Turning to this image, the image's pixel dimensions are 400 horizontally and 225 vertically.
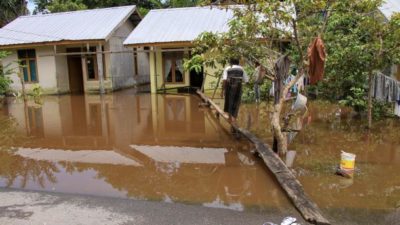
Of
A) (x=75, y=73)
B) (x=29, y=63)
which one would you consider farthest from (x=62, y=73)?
Result: (x=29, y=63)

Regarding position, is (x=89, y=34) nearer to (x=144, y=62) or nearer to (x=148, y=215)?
(x=144, y=62)

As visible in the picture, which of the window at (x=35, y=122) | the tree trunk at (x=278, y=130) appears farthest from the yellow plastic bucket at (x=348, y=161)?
the window at (x=35, y=122)

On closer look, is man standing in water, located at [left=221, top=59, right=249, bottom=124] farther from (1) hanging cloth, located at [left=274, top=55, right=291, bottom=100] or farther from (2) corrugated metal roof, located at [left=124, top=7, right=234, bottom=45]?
(2) corrugated metal roof, located at [left=124, top=7, right=234, bottom=45]

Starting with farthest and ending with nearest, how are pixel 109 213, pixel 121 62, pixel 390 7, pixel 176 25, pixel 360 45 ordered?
1. pixel 121 62
2. pixel 176 25
3. pixel 390 7
4. pixel 360 45
5. pixel 109 213

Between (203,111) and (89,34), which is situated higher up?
(89,34)

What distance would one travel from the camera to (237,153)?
22.0ft

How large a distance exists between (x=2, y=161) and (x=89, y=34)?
1197 cm

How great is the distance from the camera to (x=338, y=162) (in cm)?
592

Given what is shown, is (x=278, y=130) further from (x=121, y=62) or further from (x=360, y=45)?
(x=121, y=62)

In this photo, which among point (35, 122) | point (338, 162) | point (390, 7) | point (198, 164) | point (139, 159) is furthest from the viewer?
point (390, 7)

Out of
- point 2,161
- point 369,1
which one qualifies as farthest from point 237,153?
point 2,161

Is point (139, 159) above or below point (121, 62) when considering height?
below

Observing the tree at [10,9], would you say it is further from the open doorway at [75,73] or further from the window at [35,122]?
the window at [35,122]

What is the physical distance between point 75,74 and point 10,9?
12635mm
